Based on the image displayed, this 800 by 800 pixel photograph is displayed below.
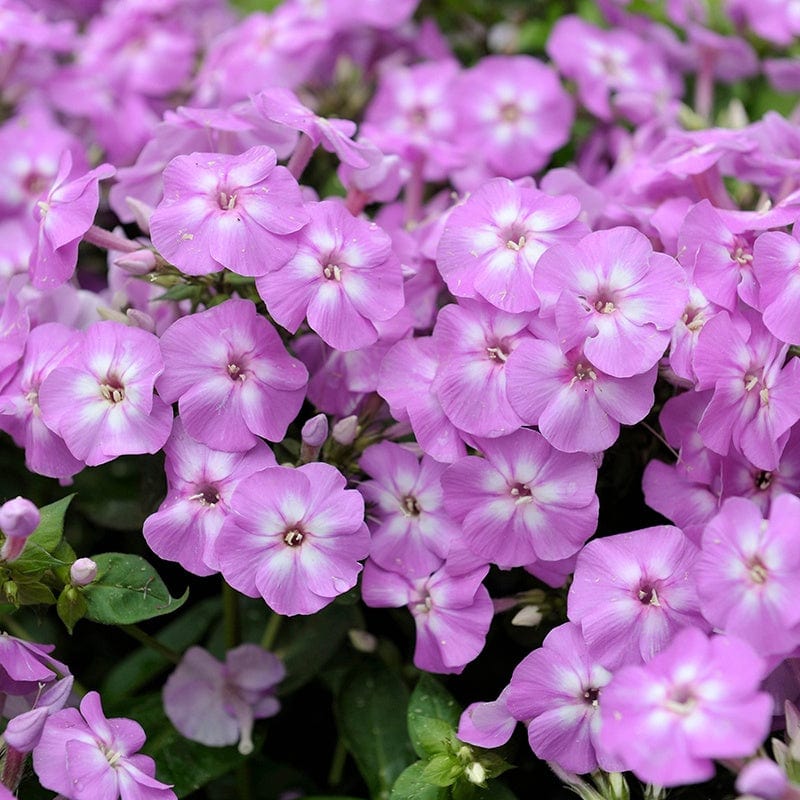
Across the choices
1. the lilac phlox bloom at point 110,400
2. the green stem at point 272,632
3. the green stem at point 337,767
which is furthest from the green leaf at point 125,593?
the green stem at point 337,767

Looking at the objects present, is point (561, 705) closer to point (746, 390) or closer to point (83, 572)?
point (746, 390)

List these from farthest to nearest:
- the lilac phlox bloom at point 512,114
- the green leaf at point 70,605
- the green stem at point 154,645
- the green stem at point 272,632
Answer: the lilac phlox bloom at point 512,114 → the green stem at point 272,632 → the green stem at point 154,645 → the green leaf at point 70,605

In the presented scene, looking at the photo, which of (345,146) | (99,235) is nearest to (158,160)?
(99,235)

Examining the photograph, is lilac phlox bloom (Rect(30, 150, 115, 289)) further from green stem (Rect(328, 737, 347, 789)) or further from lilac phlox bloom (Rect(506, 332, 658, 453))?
green stem (Rect(328, 737, 347, 789))

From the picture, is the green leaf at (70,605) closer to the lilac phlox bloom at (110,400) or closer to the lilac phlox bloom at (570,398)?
the lilac phlox bloom at (110,400)

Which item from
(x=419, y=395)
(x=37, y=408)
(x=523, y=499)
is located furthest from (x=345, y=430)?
(x=37, y=408)

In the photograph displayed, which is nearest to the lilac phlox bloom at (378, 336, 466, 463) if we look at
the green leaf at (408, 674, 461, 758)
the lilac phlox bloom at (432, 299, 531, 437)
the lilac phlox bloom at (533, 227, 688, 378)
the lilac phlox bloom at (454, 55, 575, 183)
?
the lilac phlox bloom at (432, 299, 531, 437)
